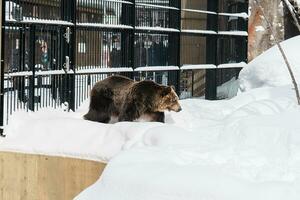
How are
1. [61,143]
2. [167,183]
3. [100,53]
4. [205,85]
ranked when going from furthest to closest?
[205,85] < [100,53] < [61,143] < [167,183]

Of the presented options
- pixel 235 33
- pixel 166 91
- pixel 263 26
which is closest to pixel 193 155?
pixel 166 91

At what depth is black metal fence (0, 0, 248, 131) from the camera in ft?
28.2

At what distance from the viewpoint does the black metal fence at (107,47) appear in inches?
339

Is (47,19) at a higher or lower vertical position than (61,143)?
higher

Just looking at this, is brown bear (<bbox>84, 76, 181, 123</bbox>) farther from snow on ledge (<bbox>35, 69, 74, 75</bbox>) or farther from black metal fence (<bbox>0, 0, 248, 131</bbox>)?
black metal fence (<bbox>0, 0, 248, 131</bbox>)

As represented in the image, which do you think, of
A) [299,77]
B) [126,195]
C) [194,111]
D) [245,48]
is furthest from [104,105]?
[245,48]

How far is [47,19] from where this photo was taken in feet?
29.9

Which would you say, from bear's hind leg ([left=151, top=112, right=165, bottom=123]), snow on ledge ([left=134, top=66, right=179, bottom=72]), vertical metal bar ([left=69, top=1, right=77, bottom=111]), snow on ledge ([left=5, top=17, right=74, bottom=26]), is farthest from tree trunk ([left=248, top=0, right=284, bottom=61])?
bear's hind leg ([left=151, top=112, right=165, bottom=123])

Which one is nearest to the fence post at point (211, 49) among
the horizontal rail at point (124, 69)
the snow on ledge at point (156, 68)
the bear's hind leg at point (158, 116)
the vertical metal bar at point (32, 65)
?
the horizontal rail at point (124, 69)

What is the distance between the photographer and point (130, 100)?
331 inches

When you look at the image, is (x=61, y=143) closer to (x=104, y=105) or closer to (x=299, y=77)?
(x=104, y=105)

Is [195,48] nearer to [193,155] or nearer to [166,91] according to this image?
[166,91]

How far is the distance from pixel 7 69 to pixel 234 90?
7.01m

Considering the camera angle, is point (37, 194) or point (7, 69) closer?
point (37, 194)
